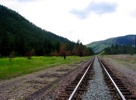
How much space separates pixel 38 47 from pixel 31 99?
11220cm

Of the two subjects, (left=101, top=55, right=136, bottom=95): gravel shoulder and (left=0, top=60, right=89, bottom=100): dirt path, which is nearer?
(left=0, top=60, right=89, bottom=100): dirt path

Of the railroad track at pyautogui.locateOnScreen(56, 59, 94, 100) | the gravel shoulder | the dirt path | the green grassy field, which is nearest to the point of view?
the railroad track at pyautogui.locateOnScreen(56, 59, 94, 100)

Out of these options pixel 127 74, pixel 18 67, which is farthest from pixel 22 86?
pixel 18 67

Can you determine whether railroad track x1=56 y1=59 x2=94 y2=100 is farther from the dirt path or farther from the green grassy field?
the green grassy field

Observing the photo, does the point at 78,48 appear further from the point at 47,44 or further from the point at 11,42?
the point at 11,42

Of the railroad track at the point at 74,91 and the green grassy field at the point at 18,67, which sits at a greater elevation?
the green grassy field at the point at 18,67

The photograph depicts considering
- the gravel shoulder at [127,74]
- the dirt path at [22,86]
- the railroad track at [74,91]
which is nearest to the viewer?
the railroad track at [74,91]

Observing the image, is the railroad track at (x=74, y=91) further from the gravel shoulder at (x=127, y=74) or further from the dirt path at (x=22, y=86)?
the gravel shoulder at (x=127, y=74)

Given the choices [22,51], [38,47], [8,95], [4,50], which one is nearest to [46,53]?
[38,47]

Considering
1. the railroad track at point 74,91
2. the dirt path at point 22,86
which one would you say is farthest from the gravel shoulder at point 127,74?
the dirt path at point 22,86

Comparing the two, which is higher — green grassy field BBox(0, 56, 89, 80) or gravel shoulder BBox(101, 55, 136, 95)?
green grassy field BBox(0, 56, 89, 80)

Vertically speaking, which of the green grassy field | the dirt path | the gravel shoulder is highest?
the green grassy field

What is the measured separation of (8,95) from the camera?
11648 mm

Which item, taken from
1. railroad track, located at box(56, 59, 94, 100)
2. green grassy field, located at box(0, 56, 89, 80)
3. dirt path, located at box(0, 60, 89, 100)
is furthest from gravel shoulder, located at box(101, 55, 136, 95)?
green grassy field, located at box(0, 56, 89, 80)
